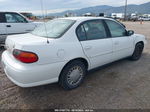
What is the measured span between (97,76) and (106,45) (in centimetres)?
90

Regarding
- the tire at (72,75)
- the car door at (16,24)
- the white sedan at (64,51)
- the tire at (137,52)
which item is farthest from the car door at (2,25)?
the tire at (137,52)

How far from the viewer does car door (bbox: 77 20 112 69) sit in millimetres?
3143

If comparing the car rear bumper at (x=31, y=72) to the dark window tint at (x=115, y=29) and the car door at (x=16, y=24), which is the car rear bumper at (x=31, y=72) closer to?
the dark window tint at (x=115, y=29)

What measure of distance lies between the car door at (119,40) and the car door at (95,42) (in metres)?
0.24

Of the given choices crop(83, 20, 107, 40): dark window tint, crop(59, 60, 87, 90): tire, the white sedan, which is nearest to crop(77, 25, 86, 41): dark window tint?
the white sedan

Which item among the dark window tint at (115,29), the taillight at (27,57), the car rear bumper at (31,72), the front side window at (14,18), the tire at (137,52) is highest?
the front side window at (14,18)

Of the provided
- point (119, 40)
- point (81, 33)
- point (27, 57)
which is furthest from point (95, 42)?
point (27, 57)

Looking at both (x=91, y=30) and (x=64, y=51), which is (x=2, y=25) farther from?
(x=64, y=51)

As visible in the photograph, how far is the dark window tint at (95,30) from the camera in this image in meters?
3.30

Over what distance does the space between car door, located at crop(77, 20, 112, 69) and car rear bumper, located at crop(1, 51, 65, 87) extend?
2.55 feet

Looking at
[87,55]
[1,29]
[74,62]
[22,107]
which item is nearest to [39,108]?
[22,107]

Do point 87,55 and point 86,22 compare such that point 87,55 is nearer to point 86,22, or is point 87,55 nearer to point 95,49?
point 95,49

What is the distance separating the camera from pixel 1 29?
620cm

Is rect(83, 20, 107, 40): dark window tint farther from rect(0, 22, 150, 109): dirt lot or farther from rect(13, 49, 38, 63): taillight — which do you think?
rect(13, 49, 38, 63): taillight
